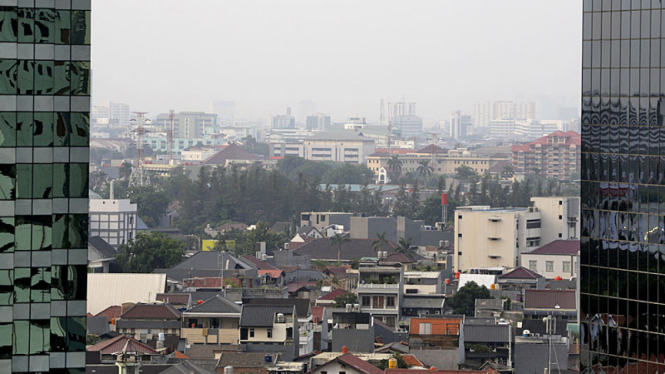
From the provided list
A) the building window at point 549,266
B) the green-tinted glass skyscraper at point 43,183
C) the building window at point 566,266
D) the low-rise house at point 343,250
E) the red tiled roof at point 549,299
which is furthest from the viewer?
the low-rise house at point 343,250

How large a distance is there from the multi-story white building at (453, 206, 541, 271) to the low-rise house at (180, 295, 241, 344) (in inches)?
1420

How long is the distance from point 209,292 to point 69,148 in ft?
147

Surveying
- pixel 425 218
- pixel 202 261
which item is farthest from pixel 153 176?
pixel 202 261

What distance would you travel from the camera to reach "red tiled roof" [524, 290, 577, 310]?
57.7 m

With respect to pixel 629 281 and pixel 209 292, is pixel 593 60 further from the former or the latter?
pixel 209 292

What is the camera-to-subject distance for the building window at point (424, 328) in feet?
161

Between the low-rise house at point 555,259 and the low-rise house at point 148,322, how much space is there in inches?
1306

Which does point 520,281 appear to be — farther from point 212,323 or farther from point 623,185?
point 623,185

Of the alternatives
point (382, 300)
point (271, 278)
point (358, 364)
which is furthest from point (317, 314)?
point (271, 278)

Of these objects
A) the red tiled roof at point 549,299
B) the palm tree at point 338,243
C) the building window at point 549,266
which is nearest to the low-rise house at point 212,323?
the red tiled roof at point 549,299

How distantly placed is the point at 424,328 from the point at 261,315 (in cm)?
604

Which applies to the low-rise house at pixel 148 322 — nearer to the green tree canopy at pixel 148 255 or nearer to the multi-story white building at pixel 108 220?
the green tree canopy at pixel 148 255

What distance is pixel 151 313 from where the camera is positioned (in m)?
53.9

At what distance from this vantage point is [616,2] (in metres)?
30.2
